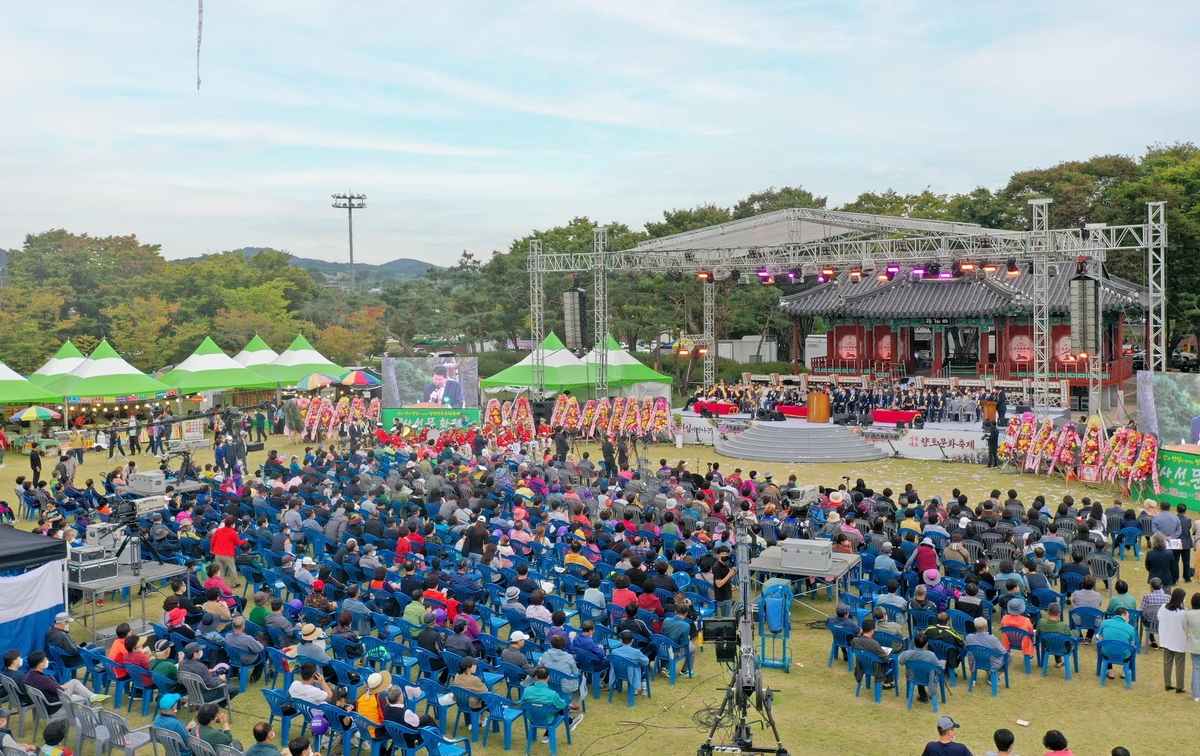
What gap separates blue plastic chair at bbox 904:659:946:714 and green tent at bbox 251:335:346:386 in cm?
2656

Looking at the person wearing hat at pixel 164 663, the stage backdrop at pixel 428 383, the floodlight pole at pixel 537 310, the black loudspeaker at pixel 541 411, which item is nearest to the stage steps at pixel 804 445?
the black loudspeaker at pixel 541 411

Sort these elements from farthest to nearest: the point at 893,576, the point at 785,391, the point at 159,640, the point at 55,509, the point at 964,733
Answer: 1. the point at 785,391
2. the point at 55,509
3. the point at 893,576
4. the point at 159,640
5. the point at 964,733

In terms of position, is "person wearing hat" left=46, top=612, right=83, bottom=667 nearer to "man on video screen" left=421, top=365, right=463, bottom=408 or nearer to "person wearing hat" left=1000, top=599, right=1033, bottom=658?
"person wearing hat" left=1000, top=599, right=1033, bottom=658

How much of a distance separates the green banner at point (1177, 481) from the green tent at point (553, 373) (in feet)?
55.8

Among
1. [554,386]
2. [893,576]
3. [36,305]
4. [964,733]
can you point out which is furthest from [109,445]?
[964,733]

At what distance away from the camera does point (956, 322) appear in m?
34.6

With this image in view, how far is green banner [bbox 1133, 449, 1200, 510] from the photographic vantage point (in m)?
17.0

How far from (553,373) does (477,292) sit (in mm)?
18809

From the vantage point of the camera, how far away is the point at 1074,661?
9.73m

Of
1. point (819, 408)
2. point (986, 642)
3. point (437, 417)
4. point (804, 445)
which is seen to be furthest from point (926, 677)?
point (437, 417)

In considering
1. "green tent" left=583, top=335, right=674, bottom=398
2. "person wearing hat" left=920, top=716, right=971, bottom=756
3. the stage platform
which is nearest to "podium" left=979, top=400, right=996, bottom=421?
the stage platform

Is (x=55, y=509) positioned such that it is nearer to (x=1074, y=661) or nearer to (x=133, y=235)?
(x=1074, y=661)

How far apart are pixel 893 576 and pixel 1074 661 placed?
211cm

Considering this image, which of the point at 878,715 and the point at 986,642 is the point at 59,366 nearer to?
the point at 878,715
